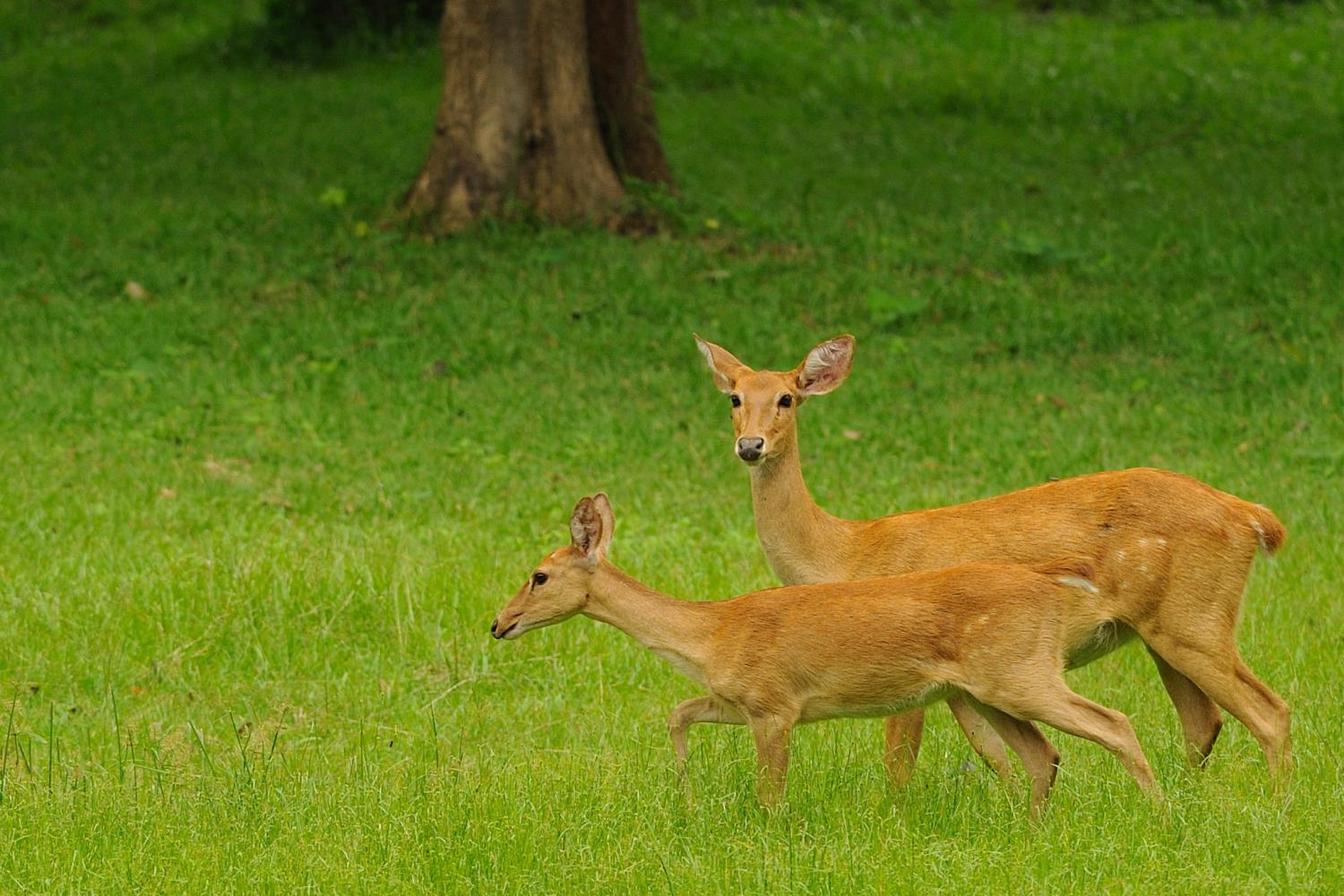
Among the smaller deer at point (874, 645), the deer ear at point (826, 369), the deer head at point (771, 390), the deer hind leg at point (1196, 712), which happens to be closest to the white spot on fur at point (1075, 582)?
the smaller deer at point (874, 645)

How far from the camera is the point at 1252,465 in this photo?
10086 millimetres

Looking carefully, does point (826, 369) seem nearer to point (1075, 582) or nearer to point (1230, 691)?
point (1075, 582)

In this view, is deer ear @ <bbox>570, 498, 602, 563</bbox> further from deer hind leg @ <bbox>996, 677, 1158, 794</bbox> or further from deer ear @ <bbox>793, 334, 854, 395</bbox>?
deer hind leg @ <bbox>996, 677, 1158, 794</bbox>

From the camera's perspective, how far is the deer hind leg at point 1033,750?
213 inches

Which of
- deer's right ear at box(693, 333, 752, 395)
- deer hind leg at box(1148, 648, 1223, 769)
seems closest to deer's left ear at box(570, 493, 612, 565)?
deer's right ear at box(693, 333, 752, 395)

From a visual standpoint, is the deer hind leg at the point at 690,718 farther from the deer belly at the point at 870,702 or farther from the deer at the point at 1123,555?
the deer at the point at 1123,555

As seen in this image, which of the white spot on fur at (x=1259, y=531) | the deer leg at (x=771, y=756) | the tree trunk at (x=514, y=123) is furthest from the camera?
the tree trunk at (x=514, y=123)

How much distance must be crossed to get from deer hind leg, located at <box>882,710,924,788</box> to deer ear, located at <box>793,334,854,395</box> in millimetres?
1146

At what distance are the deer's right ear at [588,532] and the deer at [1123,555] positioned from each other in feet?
1.88

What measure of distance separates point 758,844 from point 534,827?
64 centimetres

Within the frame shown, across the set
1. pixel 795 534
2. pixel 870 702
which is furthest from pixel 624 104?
pixel 870 702

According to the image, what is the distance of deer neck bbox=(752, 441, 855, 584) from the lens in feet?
20.1

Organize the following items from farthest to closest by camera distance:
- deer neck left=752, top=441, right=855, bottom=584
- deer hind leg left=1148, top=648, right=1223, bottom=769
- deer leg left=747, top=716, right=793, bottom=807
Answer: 1. deer neck left=752, top=441, right=855, bottom=584
2. deer hind leg left=1148, top=648, right=1223, bottom=769
3. deer leg left=747, top=716, right=793, bottom=807

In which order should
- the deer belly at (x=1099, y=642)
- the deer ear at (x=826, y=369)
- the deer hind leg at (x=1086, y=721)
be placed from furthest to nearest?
the deer ear at (x=826, y=369) < the deer belly at (x=1099, y=642) < the deer hind leg at (x=1086, y=721)
